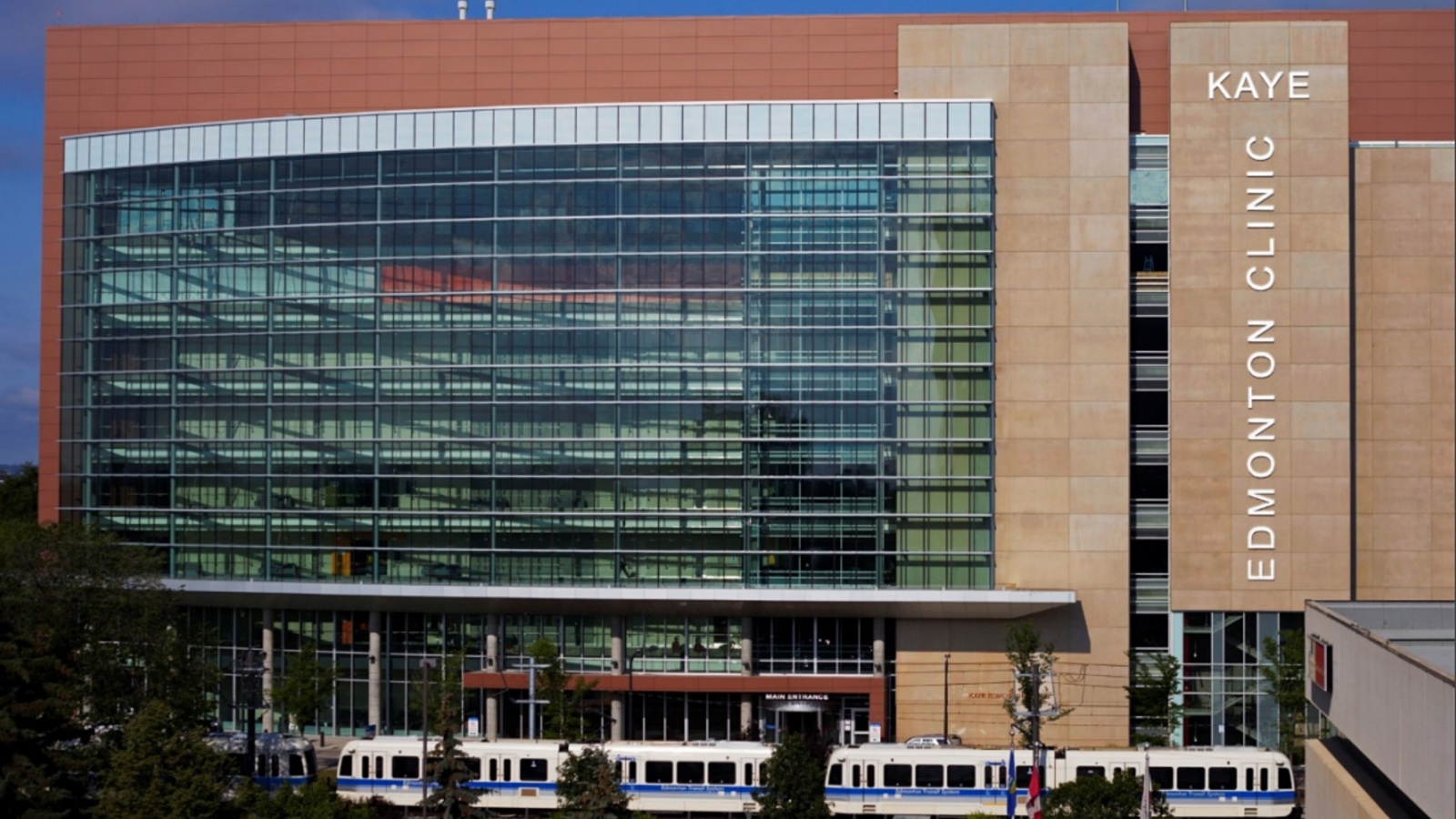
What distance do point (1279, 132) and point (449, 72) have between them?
1485 inches

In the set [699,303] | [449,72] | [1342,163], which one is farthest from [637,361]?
[1342,163]

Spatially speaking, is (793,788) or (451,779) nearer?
(451,779)

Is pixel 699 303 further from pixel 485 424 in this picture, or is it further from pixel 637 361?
pixel 485 424

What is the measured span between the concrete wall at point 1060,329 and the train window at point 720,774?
1424 cm

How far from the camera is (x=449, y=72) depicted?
77375mm

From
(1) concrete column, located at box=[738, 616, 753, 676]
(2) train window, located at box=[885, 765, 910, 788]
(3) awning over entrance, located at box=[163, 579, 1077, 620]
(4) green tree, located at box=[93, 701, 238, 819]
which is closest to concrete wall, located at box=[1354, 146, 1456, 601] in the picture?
(3) awning over entrance, located at box=[163, 579, 1077, 620]

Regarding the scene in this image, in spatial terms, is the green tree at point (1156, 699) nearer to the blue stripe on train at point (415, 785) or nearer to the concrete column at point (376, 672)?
the blue stripe on train at point (415, 785)

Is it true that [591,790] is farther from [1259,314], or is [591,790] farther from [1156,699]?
[1259,314]

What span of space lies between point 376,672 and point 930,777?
29.5m

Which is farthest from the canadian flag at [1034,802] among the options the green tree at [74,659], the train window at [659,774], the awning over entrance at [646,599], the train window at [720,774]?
the green tree at [74,659]

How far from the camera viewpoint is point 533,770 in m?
→ 63.5

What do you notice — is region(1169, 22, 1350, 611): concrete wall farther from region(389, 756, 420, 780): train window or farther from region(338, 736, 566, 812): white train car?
region(389, 756, 420, 780): train window

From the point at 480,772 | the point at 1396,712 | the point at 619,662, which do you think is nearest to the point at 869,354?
the point at 619,662

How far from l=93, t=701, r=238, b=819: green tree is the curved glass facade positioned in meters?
26.3
